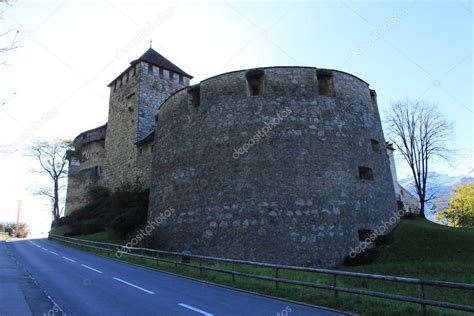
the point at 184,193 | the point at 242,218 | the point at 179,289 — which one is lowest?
the point at 179,289

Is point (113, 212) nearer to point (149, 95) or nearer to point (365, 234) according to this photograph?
point (149, 95)

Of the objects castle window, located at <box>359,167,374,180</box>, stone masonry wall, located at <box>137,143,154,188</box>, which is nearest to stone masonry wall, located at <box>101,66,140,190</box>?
stone masonry wall, located at <box>137,143,154,188</box>

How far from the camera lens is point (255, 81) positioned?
57.1 feet

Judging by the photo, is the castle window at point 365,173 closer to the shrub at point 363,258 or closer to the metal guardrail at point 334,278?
the shrub at point 363,258

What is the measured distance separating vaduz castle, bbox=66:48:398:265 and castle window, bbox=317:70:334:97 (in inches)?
2.2

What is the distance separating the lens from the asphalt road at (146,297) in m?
6.67

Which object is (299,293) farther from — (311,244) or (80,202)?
(80,202)

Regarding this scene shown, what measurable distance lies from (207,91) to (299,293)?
39.3 ft

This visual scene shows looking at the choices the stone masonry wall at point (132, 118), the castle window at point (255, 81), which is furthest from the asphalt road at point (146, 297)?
the stone masonry wall at point (132, 118)

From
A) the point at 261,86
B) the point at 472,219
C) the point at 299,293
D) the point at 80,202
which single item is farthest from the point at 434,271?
the point at 80,202

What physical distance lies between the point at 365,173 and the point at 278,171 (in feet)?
15.0

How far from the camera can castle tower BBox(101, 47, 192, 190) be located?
30297mm

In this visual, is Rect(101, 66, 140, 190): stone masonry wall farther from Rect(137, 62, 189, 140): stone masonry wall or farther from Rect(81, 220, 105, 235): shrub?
Rect(81, 220, 105, 235): shrub

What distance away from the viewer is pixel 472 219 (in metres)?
37.0
